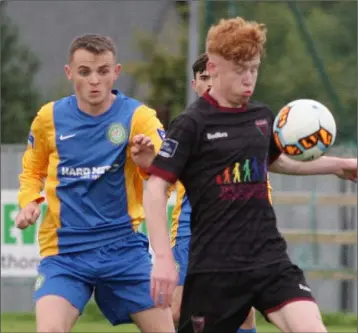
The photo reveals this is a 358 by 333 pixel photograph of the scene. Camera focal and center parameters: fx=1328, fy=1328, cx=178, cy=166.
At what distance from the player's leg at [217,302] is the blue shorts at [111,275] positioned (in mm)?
830

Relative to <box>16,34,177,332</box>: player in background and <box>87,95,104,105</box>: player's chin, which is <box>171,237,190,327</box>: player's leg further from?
<box>87,95,104,105</box>: player's chin

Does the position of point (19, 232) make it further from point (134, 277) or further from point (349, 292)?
point (134, 277)

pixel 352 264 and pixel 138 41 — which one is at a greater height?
pixel 138 41

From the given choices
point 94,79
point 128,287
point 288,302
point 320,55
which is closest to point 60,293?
point 128,287

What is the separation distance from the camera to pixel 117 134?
7121 millimetres

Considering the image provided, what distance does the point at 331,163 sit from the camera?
6.44m

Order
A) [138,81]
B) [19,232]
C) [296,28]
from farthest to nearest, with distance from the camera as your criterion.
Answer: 1. [138,81]
2. [296,28]
3. [19,232]

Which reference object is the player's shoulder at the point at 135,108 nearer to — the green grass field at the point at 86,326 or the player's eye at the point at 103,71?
the player's eye at the point at 103,71

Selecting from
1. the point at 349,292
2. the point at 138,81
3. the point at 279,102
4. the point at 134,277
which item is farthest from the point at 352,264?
the point at 138,81

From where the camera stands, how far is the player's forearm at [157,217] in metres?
6.00

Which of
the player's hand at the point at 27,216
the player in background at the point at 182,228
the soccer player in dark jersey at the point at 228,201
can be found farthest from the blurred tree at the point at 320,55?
the soccer player in dark jersey at the point at 228,201

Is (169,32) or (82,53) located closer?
(82,53)

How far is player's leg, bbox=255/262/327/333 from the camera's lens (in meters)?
6.02

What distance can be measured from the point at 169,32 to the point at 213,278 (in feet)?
57.8
